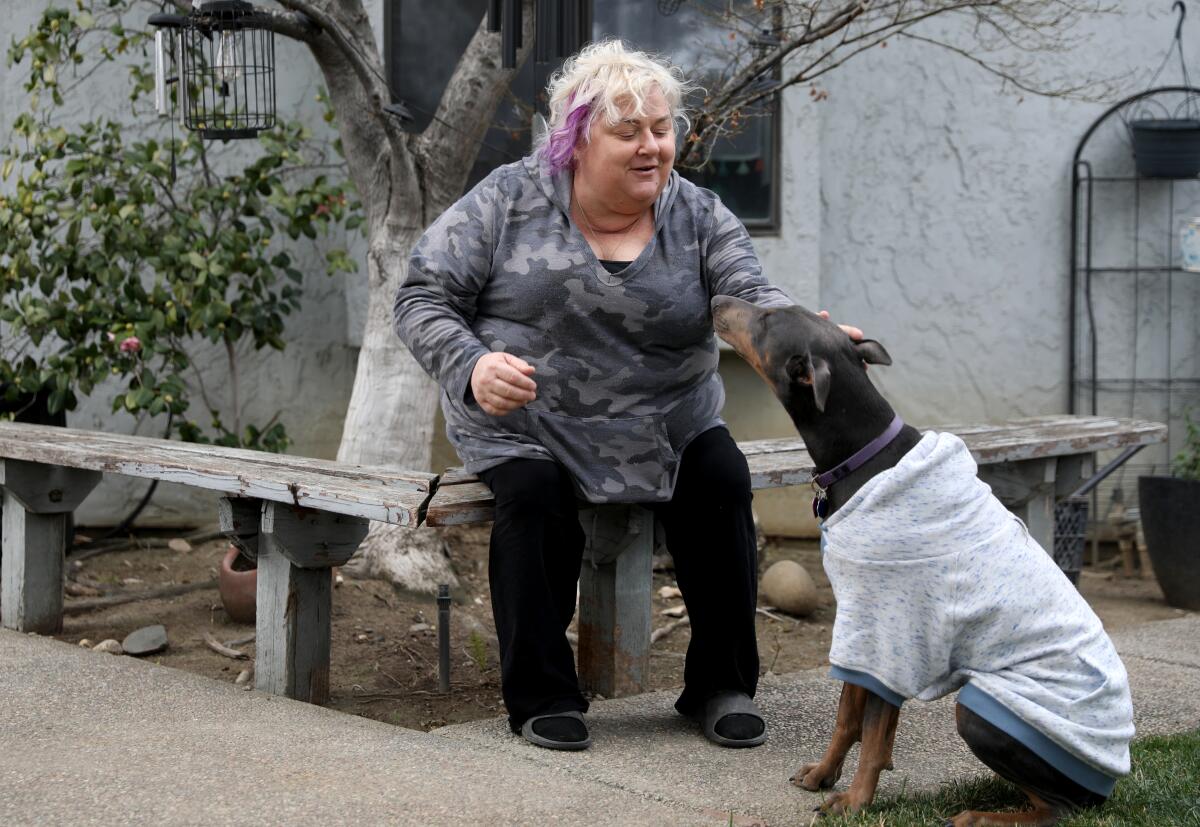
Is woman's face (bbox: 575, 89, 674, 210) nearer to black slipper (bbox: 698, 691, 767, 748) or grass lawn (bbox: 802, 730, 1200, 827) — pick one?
black slipper (bbox: 698, 691, 767, 748)

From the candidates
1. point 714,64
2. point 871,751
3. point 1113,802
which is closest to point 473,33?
point 714,64

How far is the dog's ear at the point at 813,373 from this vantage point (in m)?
3.12

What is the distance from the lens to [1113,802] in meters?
3.20

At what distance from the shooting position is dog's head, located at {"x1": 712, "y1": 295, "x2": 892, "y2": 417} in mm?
3264

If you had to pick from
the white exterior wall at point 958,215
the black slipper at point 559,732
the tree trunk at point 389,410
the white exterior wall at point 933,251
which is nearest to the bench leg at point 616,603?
the black slipper at point 559,732

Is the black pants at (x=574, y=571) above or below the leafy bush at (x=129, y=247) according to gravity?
below

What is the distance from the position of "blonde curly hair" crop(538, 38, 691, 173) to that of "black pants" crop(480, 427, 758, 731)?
888mm

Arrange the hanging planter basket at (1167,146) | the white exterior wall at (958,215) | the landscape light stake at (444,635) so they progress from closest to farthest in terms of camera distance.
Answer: the landscape light stake at (444,635) → the hanging planter basket at (1167,146) → the white exterior wall at (958,215)

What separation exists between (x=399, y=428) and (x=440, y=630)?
1.37 meters

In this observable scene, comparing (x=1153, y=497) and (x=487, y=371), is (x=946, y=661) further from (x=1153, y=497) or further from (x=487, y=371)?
(x=1153, y=497)

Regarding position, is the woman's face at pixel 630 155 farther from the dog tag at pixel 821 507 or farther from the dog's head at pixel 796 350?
the dog tag at pixel 821 507

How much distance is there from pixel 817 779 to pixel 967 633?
601 millimetres

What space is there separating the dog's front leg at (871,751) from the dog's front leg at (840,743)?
0.06 meters

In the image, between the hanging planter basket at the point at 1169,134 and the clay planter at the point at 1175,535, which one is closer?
the clay planter at the point at 1175,535
